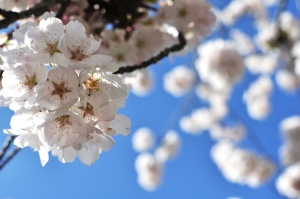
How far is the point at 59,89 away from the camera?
0.49 m

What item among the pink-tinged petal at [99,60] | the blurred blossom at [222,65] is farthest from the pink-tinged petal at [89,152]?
the blurred blossom at [222,65]

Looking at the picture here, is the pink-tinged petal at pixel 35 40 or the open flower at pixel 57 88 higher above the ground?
the pink-tinged petal at pixel 35 40

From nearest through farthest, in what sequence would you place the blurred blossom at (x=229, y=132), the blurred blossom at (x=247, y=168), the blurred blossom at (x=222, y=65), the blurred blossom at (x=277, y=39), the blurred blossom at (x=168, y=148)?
the blurred blossom at (x=222, y=65) → the blurred blossom at (x=277, y=39) → the blurred blossom at (x=247, y=168) → the blurred blossom at (x=168, y=148) → the blurred blossom at (x=229, y=132)

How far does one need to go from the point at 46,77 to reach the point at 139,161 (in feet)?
13.7

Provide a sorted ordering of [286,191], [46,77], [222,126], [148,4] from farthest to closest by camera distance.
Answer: [222,126] < [286,191] < [148,4] < [46,77]

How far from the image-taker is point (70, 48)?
1.74 feet

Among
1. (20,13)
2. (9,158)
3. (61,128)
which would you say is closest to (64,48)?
(61,128)

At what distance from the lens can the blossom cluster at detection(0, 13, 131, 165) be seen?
0.50m

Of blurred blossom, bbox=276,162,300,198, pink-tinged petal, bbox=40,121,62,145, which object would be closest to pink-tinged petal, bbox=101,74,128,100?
pink-tinged petal, bbox=40,121,62,145

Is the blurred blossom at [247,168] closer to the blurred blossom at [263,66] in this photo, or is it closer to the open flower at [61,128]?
the blurred blossom at [263,66]

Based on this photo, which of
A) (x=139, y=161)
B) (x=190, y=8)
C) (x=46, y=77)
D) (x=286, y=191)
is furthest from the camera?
(x=139, y=161)

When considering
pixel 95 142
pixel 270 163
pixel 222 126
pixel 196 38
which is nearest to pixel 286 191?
pixel 270 163

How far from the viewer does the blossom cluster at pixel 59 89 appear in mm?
505

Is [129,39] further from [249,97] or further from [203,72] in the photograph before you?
[249,97]
